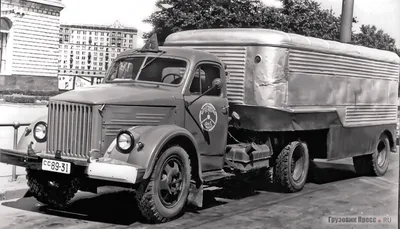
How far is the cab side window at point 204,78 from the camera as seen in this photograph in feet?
26.4

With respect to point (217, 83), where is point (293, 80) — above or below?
above

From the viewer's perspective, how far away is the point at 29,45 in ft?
122

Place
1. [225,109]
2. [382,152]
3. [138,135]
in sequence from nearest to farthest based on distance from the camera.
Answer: [138,135] → [225,109] → [382,152]

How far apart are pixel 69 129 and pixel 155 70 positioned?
167 centimetres

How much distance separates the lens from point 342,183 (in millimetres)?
11141

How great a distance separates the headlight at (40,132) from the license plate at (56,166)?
63cm

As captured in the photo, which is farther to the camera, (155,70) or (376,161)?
(376,161)

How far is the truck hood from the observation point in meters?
6.82

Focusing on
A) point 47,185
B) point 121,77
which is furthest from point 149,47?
point 47,185

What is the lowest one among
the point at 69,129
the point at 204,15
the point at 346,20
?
the point at 69,129

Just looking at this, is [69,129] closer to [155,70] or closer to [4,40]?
[155,70]

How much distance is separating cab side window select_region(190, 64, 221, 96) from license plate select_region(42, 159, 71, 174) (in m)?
2.16

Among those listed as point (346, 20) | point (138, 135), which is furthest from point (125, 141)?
point (346, 20)

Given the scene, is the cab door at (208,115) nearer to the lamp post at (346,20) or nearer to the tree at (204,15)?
the lamp post at (346,20)
